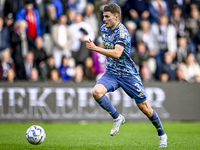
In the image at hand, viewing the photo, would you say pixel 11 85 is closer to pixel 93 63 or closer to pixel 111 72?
pixel 93 63

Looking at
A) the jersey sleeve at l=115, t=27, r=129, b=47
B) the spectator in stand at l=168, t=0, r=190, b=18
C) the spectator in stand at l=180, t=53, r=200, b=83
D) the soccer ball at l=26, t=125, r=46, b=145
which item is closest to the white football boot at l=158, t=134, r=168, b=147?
the jersey sleeve at l=115, t=27, r=129, b=47

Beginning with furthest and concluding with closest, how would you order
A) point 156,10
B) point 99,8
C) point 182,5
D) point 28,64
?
point 182,5 < point 156,10 < point 99,8 < point 28,64

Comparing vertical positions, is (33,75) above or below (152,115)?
below

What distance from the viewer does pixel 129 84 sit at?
27.0 feet

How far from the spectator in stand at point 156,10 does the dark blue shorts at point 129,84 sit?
1001 cm

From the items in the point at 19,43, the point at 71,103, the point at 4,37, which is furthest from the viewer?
the point at 19,43

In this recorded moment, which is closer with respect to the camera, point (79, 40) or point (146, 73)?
point (146, 73)

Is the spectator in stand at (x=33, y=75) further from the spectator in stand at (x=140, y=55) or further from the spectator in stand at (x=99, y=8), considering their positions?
the spectator in stand at (x=140, y=55)

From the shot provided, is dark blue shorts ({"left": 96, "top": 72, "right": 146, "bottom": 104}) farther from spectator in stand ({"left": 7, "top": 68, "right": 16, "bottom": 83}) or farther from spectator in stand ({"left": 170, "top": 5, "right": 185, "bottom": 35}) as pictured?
spectator in stand ({"left": 170, "top": 5, "right": 185, "bottom": 35})

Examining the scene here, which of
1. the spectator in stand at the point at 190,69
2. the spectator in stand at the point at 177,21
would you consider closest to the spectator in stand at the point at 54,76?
the spectator in stand at the point at 190,69

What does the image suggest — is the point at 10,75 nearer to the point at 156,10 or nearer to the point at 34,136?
the point at 156,10

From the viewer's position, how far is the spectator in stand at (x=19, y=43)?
616 inches

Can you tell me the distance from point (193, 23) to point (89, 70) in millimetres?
5639

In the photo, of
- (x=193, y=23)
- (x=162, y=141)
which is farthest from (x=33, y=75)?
(x=162, y=141)
